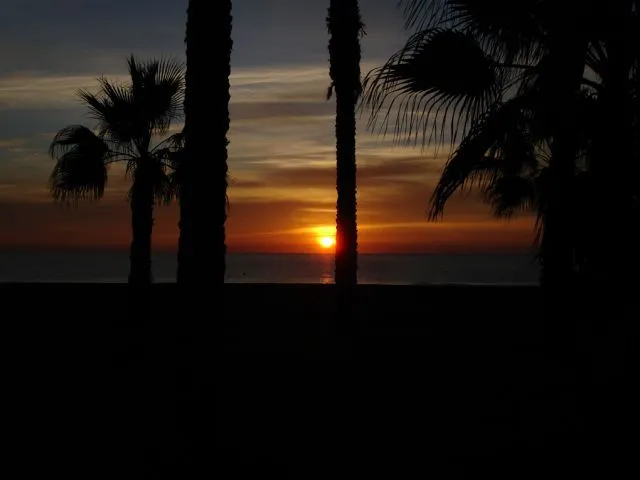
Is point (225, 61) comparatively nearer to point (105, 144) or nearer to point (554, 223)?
point (554, 223)

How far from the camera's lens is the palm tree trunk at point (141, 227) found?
17.2m

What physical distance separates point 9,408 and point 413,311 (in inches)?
509

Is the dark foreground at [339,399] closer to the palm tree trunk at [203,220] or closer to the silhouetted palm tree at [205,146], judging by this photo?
the palm tree trunk at [203,220]

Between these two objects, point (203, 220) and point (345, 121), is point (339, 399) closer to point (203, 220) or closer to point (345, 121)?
point (203, 220)

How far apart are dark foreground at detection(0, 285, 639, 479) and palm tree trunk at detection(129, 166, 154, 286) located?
1.14 m

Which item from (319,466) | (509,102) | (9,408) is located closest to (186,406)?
(319,466)

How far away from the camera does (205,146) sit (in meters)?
5.82

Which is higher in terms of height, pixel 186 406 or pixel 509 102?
pixel 509 102

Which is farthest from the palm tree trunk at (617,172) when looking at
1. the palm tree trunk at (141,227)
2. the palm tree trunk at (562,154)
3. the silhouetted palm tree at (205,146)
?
the palm tree trunk at (141,227)

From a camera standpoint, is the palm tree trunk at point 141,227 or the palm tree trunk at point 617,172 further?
the palm tree trunk at point 141,227

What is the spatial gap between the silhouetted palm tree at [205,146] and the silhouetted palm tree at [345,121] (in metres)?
9.35

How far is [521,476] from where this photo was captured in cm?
631

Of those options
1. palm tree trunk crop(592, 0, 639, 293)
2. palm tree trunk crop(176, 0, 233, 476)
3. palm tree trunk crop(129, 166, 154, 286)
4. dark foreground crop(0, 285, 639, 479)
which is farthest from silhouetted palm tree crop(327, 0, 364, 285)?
palm tree trunk crop(176, 0, 233, 476)

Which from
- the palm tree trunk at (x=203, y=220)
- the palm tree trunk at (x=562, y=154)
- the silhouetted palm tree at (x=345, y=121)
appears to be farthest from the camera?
the silhouetted palm tree at (x=345, y=121)
